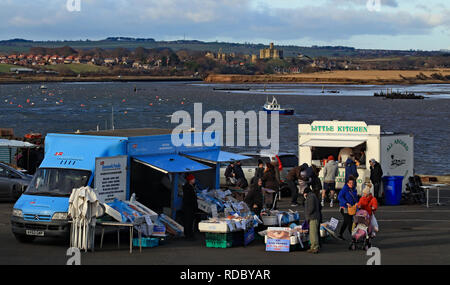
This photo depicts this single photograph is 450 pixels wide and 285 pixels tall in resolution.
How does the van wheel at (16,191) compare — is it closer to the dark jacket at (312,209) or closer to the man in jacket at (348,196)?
the man in jacket at (348,196)

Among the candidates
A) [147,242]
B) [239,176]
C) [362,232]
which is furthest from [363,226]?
A: [239,176]

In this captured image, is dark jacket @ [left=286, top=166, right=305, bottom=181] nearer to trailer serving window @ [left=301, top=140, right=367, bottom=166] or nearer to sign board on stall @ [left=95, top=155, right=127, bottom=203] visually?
trailer serving window @ [left=301, top=140, right=367, bottom=166]

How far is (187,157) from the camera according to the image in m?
20.7

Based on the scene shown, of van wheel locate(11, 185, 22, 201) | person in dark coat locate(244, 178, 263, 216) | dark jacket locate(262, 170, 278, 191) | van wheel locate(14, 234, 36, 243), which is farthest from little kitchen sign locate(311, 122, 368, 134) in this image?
van wheel locate(14, 234, 36, 243)

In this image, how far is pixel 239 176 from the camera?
90.3 ft

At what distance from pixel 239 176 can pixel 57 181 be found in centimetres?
1057

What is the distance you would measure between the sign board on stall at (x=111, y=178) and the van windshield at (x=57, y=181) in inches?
11.9

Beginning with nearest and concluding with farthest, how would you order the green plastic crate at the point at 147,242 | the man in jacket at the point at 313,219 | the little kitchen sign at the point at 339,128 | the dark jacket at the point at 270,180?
the man in jacket at the point at 313,219, the green plastic crate at the point at 147,242, the dark jacket at the point at 270,180, the little kitchen sign at the point at 339,128

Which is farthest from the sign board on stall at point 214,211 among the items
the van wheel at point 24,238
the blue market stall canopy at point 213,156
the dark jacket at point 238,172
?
the dark jacket at point 238,172

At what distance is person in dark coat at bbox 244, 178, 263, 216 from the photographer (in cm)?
1939

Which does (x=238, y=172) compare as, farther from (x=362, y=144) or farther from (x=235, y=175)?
(x=362, y=144)

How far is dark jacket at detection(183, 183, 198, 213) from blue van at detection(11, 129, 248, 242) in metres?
→ 0.47

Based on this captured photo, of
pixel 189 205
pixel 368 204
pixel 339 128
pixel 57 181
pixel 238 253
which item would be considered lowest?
pixel 238 253

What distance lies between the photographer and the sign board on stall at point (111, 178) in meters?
17.5
